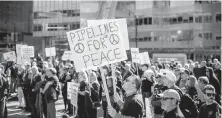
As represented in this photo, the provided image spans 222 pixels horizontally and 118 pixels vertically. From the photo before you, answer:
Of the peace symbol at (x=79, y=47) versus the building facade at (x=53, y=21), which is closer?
the peace symbol at (x=79, y=47)

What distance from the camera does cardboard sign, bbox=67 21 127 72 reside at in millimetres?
6164

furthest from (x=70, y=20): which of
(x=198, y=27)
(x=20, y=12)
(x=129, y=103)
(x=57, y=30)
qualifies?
(x=129, y=103)

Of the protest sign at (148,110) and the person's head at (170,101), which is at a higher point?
the person's head at (170,101)

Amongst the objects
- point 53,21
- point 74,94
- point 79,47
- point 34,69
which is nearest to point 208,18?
point 53,21

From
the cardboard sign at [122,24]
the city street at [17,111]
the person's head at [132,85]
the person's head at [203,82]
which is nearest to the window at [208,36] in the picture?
the city street at [17,111]

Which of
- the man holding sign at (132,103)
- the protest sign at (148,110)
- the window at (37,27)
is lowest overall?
the protest sign at (148,110)

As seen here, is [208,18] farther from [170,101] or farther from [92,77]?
[170,101]

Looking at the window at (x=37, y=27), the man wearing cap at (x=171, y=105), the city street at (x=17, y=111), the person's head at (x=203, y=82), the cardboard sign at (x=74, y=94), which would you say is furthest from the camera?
the window at (x=37, y=27)

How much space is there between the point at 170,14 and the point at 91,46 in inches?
→ 1833

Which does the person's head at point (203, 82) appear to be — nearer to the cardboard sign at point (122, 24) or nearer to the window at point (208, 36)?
the cardboard sign at point (122, 24)

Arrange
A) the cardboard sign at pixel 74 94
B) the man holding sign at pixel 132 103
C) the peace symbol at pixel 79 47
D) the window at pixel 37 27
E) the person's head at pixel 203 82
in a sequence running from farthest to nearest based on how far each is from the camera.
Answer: the window at pixel 37 27 < the cardboard sign at pixel 74 94 < the person's head at pixel 203 82 < the peace symbol at pixel 79 47 < the man holding sign at pixel 132 103

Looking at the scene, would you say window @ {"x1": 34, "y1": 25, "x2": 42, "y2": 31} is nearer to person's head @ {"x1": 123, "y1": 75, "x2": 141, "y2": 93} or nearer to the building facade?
the building facade

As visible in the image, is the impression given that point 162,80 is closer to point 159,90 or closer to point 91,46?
point 159,90

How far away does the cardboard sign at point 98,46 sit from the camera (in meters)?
6.16
